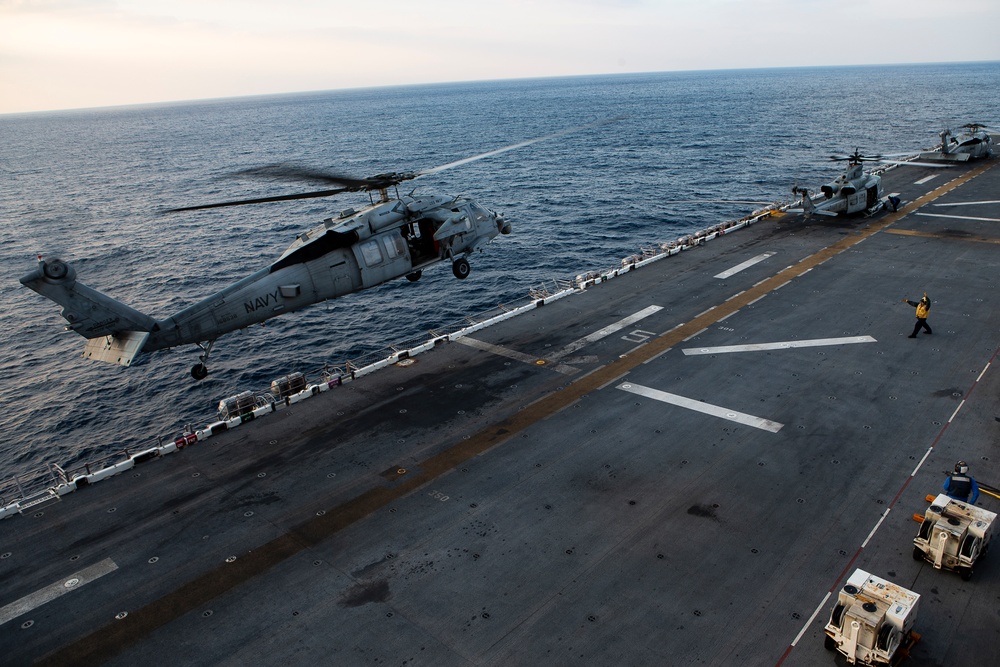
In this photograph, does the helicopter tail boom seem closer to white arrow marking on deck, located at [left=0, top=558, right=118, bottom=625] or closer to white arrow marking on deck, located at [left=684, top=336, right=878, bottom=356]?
white arrow marking on deck, located at [left=0, top=558, right=118, bottom=625]

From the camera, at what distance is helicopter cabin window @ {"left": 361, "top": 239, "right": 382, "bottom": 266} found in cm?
2377

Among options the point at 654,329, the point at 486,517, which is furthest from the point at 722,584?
the point at 654,329

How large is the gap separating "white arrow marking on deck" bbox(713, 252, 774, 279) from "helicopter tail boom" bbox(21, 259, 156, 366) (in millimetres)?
29906

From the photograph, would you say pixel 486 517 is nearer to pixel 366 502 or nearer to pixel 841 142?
pixel 366 502

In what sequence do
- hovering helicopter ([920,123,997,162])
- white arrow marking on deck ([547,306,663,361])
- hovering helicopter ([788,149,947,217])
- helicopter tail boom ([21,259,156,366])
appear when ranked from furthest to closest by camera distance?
hovering helicopter ([920,123,997,162]) → hovering helicopter ([788,149,947,217]) → white arrow marking on deck ([547,306,663,361]) → helicopter tail boom ([21,259,156,366])

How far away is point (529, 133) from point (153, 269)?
11049 centimetres

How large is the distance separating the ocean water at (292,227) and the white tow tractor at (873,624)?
22282 millimetres

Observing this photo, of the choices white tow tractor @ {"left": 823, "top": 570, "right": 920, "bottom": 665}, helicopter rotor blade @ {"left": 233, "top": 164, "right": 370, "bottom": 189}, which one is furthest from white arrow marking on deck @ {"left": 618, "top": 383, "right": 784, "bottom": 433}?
helicopter rotor blade @ {"left": 233, "top": 164, "right": 370, "bottom": 189}

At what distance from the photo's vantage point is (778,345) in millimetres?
27719

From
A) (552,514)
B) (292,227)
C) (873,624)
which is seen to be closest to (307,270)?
(552,514)

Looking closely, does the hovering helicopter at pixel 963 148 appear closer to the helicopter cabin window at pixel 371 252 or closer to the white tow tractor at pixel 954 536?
the white tow tractor at pixel 954 536

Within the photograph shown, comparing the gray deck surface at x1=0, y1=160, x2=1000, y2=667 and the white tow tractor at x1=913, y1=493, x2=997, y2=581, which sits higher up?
the white tow tractor at x1=913, y1=493, x2=997, y2=581

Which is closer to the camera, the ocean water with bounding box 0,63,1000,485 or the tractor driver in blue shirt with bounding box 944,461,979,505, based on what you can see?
the tractor driver in blue shirt with bounding box 944,461,979,505

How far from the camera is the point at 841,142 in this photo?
108500mm
